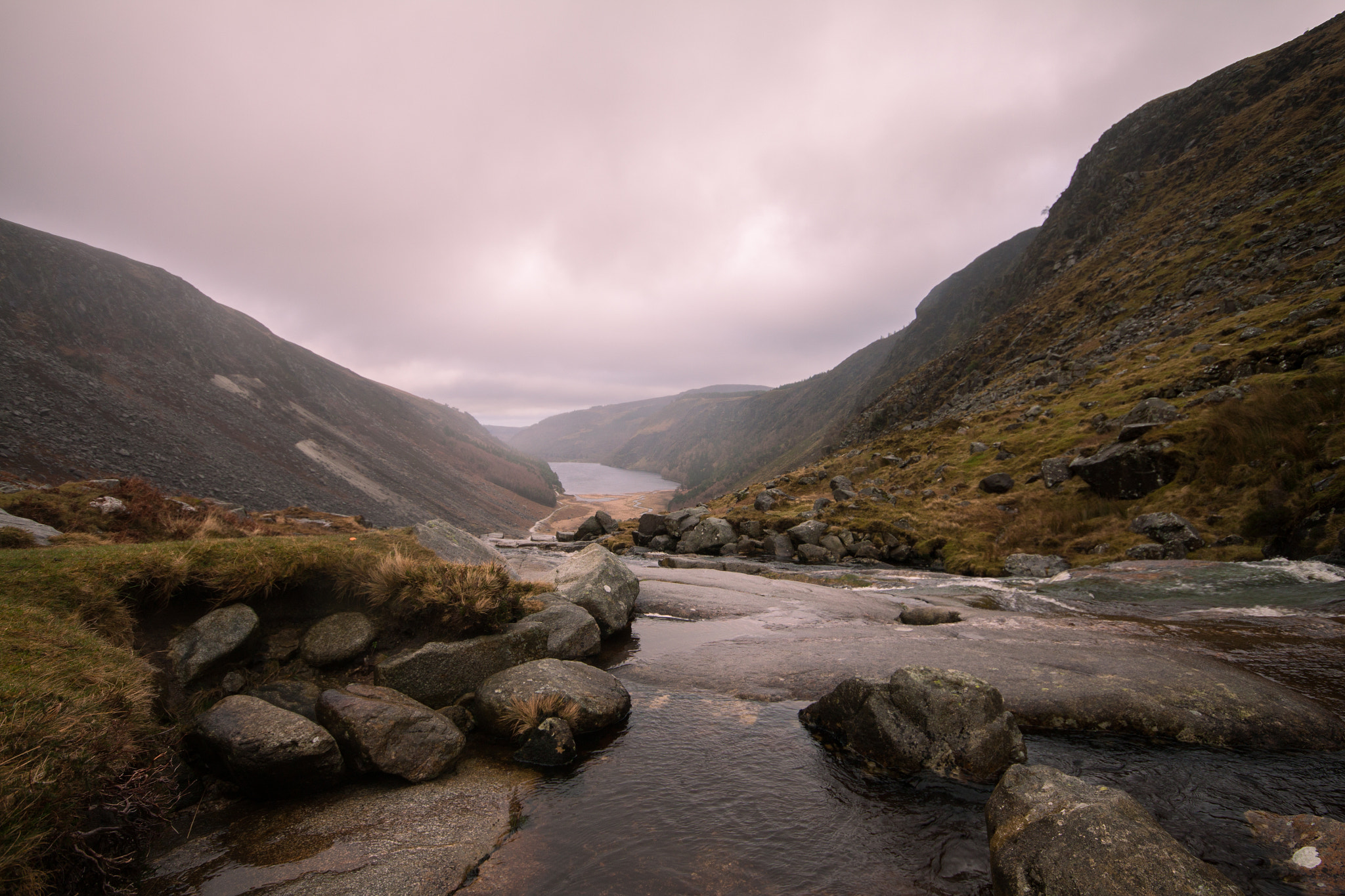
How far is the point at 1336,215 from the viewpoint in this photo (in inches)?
1916

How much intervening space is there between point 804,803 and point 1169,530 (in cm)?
2787

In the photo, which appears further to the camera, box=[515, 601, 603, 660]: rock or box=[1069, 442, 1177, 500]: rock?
box=[1069, 442, 1177, 500]: rock

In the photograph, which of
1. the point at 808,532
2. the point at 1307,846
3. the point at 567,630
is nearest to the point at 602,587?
the point at 567,630

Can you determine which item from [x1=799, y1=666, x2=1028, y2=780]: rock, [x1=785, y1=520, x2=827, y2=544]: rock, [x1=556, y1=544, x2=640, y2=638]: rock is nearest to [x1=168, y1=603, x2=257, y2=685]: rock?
[x1=556, y1=544, x2=640, y2=638]: rock

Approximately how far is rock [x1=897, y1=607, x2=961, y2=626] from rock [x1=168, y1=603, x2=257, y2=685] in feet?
66.8

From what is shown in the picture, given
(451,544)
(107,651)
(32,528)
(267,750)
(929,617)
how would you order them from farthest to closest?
(451,544), (929,617), (32,528), (107,651), (267,750)

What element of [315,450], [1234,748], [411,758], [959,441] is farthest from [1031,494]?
[315,450]

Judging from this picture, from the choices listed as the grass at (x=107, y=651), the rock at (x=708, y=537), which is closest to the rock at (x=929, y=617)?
the grass at (x=107, y=651)

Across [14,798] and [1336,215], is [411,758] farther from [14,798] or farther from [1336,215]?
[1336,215]

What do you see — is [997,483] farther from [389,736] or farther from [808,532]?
[389,736]

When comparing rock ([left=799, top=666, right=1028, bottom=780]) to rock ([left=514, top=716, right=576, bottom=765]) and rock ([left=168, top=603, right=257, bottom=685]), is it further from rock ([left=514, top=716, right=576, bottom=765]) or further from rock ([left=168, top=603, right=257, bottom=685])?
rock ([left=168, top=603, right=257, bottom=685])

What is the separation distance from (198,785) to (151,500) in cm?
1988

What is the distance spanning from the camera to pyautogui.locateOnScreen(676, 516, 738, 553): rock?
163 feet

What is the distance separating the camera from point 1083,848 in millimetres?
6148
